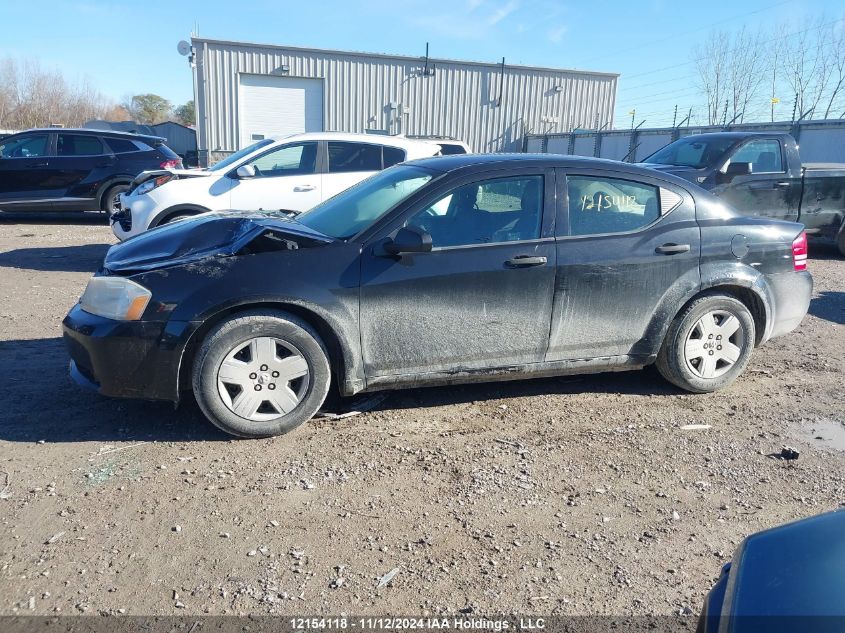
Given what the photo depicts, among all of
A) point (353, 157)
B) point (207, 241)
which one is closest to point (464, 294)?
point (207, 241)

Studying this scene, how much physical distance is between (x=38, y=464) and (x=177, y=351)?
2.97 ft

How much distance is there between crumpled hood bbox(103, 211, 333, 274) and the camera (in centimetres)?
419

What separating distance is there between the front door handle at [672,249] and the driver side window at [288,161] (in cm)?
583

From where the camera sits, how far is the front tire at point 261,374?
4004 millimetres

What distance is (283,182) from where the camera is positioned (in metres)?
9.24

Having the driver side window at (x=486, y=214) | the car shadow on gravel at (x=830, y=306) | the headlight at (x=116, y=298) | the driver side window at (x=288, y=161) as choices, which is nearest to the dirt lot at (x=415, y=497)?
the headlight at (x=116, y=298)

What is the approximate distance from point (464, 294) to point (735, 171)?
7675mm

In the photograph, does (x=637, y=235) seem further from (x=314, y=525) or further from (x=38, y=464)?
(x=38, y=464)

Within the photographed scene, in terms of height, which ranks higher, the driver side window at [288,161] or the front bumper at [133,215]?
the driver side window at [288,161]

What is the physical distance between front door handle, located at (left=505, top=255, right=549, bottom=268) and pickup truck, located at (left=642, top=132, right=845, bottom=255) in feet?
22.0

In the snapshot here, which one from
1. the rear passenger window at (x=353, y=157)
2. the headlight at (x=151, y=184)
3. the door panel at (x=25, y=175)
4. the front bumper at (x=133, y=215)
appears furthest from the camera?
the door panel at (x=25, y=175)

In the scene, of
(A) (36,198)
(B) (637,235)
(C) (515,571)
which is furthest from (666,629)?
(A) (36,198)

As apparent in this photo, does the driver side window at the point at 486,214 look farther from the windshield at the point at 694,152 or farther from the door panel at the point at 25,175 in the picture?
the door panel at the point at 25,175

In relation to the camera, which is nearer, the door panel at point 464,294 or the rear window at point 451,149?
the door panel at point 464,294
